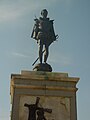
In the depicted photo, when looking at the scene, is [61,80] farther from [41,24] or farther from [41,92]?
[41,24]

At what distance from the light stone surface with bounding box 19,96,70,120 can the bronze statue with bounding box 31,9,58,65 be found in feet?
6.53

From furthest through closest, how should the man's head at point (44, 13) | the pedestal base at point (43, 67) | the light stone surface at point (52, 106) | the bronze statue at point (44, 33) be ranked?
the man's head at point (44, 13), the bronze statue at point (44, 33), the pedestal base at point (43, 67), the light stone surface at point (52, 106)

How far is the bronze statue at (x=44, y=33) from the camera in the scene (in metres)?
12.3

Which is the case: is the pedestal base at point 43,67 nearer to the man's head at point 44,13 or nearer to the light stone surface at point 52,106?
the light stone surface at point 52,106

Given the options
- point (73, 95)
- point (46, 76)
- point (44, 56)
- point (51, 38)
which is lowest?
point (73, 95)

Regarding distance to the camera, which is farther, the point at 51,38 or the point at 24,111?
the point at 51,38

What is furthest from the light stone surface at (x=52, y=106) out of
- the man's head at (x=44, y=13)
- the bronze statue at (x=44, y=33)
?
the man's head at (x=44, y=13)

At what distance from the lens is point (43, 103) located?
10797mm

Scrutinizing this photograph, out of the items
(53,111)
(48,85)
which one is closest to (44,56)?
(48,85)

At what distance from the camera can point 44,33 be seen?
40.7ft

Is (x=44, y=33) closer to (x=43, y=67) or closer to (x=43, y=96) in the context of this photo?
(x=43, y=67)

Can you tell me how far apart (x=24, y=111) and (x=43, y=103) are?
2.54 feet

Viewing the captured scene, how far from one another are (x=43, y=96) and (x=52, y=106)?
511 mm

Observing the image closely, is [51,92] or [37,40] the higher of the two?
[37,40]
